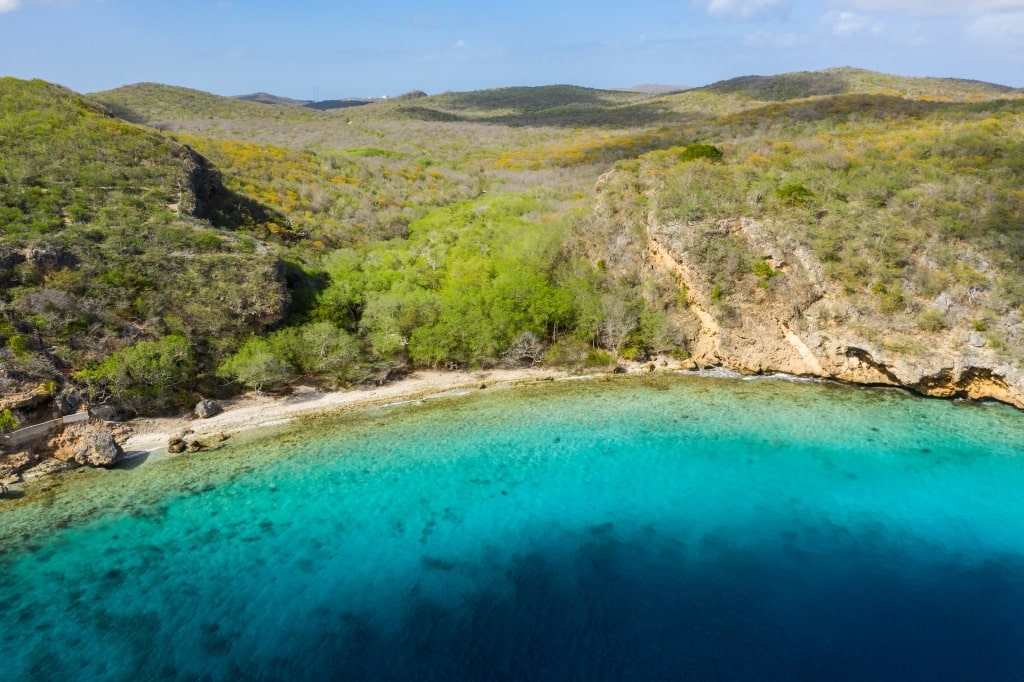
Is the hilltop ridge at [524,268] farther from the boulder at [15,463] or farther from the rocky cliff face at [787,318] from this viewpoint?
the boulder at [15,463]

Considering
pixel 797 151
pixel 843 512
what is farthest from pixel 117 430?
pixel 797 151

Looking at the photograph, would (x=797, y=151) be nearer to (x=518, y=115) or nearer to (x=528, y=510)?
(x=528, y=510)

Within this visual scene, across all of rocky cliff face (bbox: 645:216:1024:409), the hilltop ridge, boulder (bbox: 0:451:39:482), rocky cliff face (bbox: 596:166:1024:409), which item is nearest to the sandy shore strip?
the hilltop ridge

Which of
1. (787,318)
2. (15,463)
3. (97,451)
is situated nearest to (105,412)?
(97,451)

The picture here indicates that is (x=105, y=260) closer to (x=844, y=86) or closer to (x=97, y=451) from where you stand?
(x=97, y=451)

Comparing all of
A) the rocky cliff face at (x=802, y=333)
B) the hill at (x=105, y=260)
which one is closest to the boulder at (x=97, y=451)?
the hill at (x=105, y=260)

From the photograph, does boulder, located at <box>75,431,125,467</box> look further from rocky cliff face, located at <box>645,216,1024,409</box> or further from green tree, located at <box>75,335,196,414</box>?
rocky cliff face, located at <box>645,216,1024,409</box>
